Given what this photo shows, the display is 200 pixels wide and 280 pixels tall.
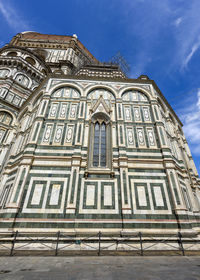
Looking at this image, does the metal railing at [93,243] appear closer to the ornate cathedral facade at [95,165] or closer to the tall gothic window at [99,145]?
the ornate cathedral facade at [95,165]

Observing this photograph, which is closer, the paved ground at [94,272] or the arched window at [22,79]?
the paved ground at [94,272]

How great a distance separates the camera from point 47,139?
1132 centimetres

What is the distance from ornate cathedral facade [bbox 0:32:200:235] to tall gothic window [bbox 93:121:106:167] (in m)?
0.08

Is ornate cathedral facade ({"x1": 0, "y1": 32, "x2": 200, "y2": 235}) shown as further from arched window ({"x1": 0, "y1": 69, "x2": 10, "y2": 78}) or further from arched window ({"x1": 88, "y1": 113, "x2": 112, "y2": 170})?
arched window ({"x1": 0, "y1": 69, "x2": 10, "y2": 78})

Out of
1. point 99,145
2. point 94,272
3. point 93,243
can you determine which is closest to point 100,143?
point 99,145

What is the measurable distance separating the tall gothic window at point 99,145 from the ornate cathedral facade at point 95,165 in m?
0.08

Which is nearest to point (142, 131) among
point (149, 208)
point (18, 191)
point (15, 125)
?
point (149, 208)

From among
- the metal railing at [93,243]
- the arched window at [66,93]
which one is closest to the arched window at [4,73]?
the arched window at [66,93]

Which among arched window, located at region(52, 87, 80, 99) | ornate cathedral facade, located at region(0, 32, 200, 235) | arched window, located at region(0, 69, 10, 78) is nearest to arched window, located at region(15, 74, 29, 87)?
arched window, located at region(0, 69, 10, 78)

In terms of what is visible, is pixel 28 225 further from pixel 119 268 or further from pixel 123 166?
pixel 123 166

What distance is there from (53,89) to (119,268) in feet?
46.6

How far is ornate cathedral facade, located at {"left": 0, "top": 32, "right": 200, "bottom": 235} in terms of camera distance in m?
8.46

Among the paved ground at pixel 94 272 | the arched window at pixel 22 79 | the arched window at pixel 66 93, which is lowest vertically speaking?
the paved ground at pixel 94 272

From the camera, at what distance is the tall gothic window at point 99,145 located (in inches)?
433
